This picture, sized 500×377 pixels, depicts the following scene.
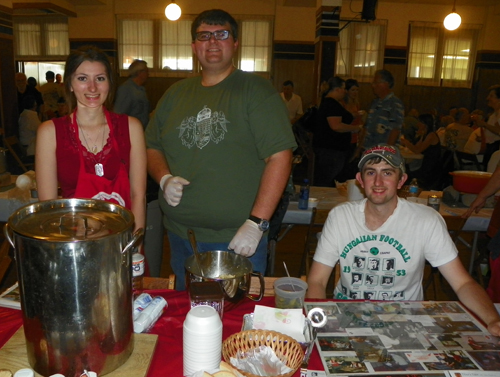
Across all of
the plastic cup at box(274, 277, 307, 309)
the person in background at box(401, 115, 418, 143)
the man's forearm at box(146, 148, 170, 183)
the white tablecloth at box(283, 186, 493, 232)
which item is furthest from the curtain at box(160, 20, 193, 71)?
the plastic cup at box(274, 277, 307, 309)

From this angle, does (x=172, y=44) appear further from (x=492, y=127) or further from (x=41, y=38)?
(x=492, y=127)

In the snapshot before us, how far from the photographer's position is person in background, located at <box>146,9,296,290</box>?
6.21 ft

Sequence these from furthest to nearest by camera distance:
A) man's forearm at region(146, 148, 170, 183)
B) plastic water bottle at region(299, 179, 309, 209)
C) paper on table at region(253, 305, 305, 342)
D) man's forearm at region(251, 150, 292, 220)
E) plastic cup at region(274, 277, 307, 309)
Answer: plastic water bottle at region(299, 179, 309, 209) → man's forearm at region(146, 148, 170, 183) → man's forearm at region(251, 150, 292, 220) → plastic cup at region(274, 277, 307, 309) → paper on table at region(253, 305, 305, 342)

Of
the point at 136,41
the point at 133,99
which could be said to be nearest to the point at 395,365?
the point at 133,99

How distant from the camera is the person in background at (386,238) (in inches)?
70.9

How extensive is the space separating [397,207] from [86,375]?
4.58ft

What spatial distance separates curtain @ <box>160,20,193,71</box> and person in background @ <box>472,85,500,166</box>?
24.5 feet

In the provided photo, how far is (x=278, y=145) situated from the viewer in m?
1.87

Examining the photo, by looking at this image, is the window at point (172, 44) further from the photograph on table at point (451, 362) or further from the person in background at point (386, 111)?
the photograph on table at point (451, 362)

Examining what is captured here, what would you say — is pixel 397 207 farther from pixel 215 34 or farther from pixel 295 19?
pixel 295 19

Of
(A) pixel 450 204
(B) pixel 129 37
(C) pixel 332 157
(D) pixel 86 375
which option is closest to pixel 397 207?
(D) pixel 86 375

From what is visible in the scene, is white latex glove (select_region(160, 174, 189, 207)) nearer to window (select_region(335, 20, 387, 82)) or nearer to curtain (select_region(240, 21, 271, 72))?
curtain (select_region(240, 21, 271, 72))

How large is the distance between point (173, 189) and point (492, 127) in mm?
5339

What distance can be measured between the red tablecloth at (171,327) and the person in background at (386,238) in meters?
0.44
